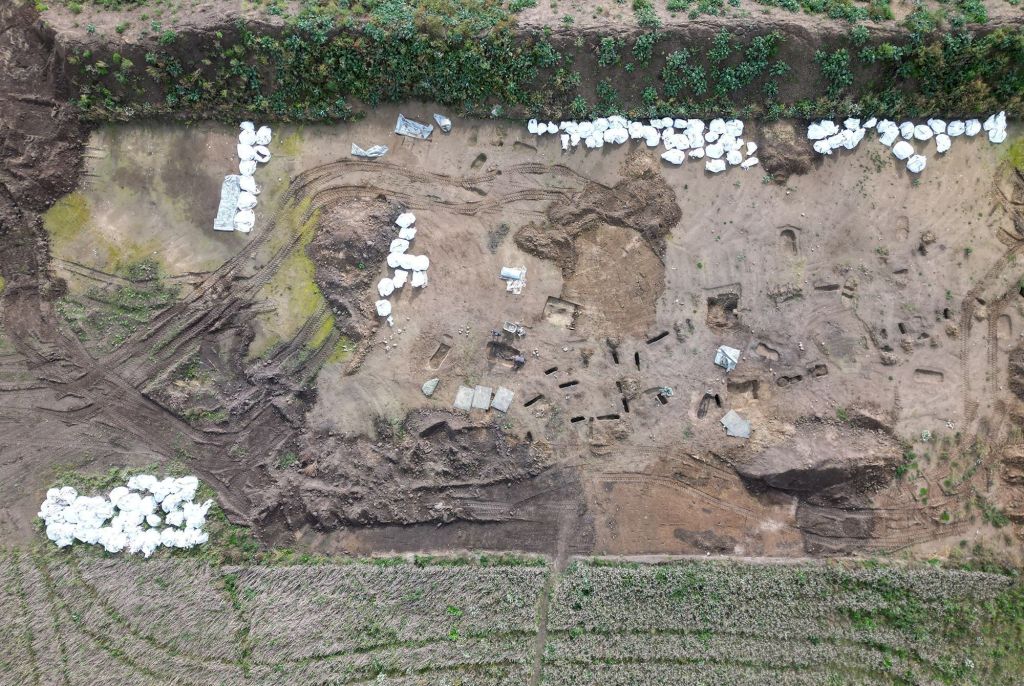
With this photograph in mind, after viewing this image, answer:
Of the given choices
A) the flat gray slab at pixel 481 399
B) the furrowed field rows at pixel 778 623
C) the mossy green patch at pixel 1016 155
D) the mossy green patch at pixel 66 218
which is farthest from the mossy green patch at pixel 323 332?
the mossy green patch at pixel 1016 155

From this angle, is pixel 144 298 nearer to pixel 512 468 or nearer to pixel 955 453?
pixel 512 468

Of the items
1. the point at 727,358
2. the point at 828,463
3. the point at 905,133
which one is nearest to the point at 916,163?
the point at 905,133

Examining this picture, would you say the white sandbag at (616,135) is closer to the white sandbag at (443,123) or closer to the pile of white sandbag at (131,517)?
the white sandbag at (443,123)

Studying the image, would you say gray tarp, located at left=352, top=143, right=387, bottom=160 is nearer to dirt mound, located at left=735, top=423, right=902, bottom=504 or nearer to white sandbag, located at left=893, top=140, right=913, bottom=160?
dirt mound, located at left=735, top=423, right=902, bottom=504

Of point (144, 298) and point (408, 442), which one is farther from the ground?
point (144, 298)

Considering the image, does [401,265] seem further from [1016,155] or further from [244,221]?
[1016,155]

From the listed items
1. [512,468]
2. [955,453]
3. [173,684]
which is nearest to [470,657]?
[512,468]

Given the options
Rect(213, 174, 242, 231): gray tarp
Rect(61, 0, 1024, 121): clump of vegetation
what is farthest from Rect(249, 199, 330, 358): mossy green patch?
Rect(61, 0, 1024, 121): clump of vegetation
